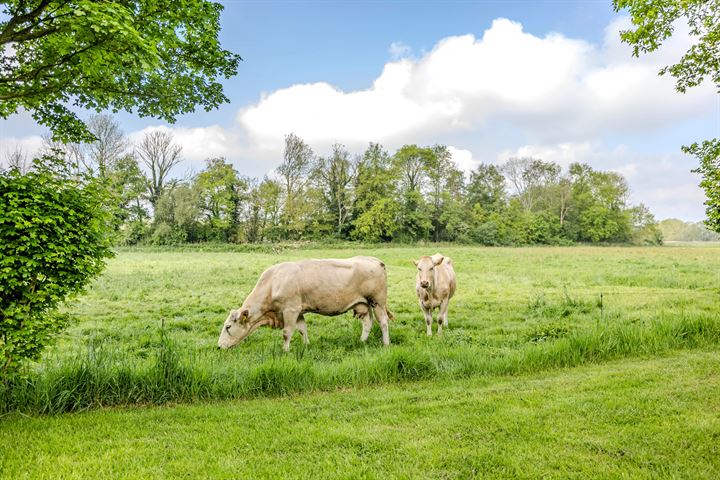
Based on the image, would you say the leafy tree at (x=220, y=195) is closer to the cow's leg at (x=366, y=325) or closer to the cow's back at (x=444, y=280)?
the cow's back at (x=444, y=280)

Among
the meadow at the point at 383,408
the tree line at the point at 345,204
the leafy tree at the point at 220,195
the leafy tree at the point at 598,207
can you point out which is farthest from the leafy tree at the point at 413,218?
the meadow at the point at 383,408

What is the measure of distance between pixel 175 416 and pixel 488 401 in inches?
152

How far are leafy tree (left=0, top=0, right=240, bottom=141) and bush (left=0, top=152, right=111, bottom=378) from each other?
166 centimetres

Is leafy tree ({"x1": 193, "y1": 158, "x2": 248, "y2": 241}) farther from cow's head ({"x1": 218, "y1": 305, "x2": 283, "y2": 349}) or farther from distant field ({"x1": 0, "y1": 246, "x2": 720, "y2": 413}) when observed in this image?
cow's head ({"x1": 218, "y1": 305, "x2": 283, "y2": 349})

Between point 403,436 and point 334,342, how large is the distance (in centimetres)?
481

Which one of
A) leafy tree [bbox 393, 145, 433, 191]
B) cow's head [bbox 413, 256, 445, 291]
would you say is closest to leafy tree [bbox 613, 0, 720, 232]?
cow's head [bbox 413, 256, 445, 291]

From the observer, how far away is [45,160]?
4.99 m

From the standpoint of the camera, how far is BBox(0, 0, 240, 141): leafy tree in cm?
505

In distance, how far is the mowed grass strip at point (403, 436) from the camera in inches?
144

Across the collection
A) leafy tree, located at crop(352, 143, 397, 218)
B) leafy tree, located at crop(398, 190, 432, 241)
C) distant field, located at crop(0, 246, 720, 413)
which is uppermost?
leafy tree, located at crop(352, 143, 397, 218)

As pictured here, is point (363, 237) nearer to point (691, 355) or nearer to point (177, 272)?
point (177, 272)

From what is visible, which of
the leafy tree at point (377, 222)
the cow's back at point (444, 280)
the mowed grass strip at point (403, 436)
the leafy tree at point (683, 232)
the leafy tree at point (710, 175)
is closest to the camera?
the mowed grass strip at point (403, 436)

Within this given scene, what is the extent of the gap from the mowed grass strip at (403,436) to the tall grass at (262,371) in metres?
0.28

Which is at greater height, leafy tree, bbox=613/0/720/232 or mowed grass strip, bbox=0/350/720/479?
leafy tree, bbox=613/0/720/232
